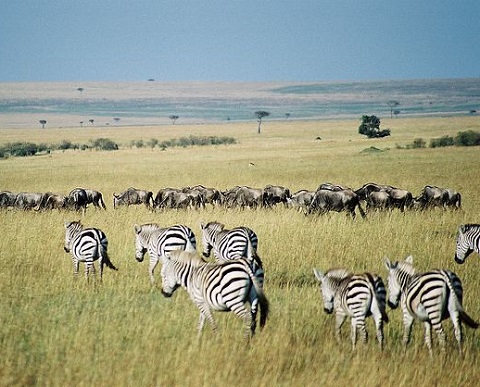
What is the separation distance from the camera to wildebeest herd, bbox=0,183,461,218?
2133 centimetres

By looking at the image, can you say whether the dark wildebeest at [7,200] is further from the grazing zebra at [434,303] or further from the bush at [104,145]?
the bush at [104,145]

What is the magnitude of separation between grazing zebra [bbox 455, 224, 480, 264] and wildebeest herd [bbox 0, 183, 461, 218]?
7837 millimetres

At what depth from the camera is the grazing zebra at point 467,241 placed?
1280 centimetres

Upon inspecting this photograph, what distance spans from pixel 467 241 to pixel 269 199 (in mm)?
12035

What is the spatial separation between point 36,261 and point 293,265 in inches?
198

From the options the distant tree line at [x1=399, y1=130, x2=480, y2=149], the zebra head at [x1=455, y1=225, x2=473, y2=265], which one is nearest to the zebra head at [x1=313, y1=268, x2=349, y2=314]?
the zebra head at [x1=455, y1=225, x2=473, y2=265]

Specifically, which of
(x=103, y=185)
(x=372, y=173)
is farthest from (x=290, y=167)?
(x=103, y=185)

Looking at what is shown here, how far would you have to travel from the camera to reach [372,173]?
38.8 meters

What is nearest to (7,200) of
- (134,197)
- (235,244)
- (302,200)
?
(134,197)

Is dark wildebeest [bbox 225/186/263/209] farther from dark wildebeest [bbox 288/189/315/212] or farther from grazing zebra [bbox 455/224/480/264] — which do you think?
grazing zebra [bbox 455/224/480/264]

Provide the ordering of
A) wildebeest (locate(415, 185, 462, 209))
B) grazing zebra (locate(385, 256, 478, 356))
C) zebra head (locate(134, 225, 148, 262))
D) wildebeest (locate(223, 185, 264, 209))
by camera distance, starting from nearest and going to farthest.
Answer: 1. grazing zebra (locate(385, 256, 478, 356))
2. zebra head (locate(134, 225, 148, 262))
3. wildebeest (locate(415, 185, 462, 209))
4. wildebeest (locate(223, 185, 264, 209))

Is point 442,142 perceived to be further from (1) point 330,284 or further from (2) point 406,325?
(2) point 406,325

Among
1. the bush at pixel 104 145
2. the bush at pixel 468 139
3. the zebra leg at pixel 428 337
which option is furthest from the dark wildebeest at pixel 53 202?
the bush at pixel 104 145

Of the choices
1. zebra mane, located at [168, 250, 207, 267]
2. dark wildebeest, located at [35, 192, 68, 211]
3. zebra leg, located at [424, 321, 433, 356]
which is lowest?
dark wildebeest, located at [35, 192, 68, 211]
